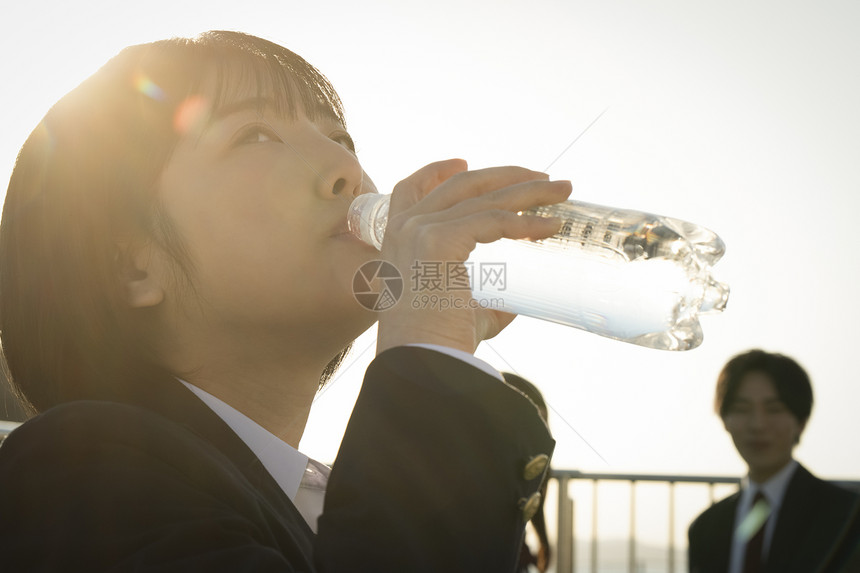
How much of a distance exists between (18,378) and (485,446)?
108 centimetres

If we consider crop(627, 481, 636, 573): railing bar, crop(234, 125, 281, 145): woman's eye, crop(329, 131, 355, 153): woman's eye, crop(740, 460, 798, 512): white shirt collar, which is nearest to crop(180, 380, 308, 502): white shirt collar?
crop(234, 125, 281, 145): woman's eye

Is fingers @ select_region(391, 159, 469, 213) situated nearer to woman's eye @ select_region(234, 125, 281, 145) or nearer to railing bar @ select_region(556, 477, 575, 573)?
woman's eye @ select_region(234, 125, 281, 145)

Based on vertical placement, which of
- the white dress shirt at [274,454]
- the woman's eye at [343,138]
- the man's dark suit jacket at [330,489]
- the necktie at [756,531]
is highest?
the woman's eye at [343,138]

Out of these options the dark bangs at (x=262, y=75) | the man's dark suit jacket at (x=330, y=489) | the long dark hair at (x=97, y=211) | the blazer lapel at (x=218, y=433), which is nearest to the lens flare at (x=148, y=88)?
the long dark hair at (x=97, y=211)

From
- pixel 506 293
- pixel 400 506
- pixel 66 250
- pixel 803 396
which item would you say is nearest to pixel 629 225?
pixel 506 293

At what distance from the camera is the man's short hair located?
357cm

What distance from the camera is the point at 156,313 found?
4.56ft

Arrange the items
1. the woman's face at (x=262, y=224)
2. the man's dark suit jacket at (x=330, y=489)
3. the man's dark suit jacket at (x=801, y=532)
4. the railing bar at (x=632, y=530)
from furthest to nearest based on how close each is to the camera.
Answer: the railing bar at (x=632, y=530) < the man's dark suit jacket at (x=801, y=532) < the woman's face at (x=262, y=224) < the man's dark suit jacket at (x=330, y=489)

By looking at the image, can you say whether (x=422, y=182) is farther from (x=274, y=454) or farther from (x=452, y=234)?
(x=274, y=454)

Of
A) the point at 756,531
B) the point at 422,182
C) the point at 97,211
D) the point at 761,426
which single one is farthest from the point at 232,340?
the point at 761,426

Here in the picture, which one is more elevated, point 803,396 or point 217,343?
point 217,343

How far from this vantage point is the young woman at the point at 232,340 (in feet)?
2.65

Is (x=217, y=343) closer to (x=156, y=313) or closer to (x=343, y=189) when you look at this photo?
(x=156, y=313)

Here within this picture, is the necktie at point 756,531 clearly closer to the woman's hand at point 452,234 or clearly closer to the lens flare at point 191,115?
the woman's hand at point 452,234
